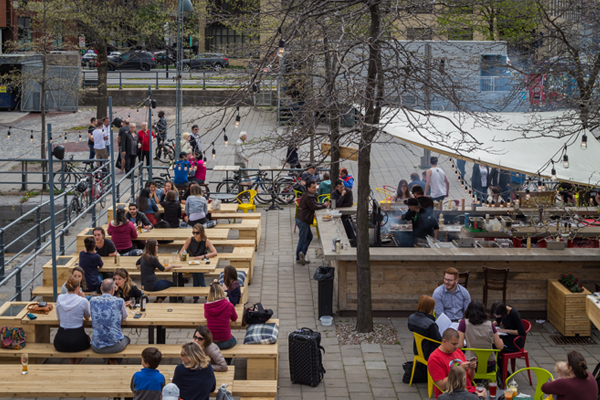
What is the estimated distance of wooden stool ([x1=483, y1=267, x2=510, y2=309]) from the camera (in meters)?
10.7

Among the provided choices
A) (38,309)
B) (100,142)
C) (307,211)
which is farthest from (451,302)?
(100,142)

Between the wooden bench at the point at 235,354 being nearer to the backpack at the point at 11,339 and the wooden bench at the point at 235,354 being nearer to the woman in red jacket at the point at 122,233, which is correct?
the backpack at the point at 11,339

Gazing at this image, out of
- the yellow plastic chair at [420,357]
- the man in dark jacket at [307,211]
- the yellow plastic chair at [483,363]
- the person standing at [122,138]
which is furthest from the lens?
the person standing at [122,138]

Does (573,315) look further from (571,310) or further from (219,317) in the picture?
(219,317)

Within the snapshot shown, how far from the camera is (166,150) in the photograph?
22609 millimetres

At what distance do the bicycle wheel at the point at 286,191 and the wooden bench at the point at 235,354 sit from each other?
10.1 m

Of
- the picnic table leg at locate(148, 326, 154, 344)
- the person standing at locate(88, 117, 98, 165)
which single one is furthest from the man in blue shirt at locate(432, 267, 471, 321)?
the person standing at locate(88, 117, 98, 165)

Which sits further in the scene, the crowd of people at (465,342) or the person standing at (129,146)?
the person standing at (129,146)

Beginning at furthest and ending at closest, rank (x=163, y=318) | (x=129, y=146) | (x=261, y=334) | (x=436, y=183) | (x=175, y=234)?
(x=129, y=146) → (x=436, y=183) → (x=175, y=234) → (x=163, y=318) → (x=261, y=334)

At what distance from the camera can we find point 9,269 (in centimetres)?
1422

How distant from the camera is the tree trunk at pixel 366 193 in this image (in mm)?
9578

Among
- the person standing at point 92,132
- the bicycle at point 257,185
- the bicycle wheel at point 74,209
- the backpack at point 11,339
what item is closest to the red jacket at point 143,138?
the person standing at point 92,132

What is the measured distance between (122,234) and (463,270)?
6131 mm

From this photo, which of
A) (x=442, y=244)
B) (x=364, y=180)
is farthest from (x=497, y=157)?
(x=364, y=180)
